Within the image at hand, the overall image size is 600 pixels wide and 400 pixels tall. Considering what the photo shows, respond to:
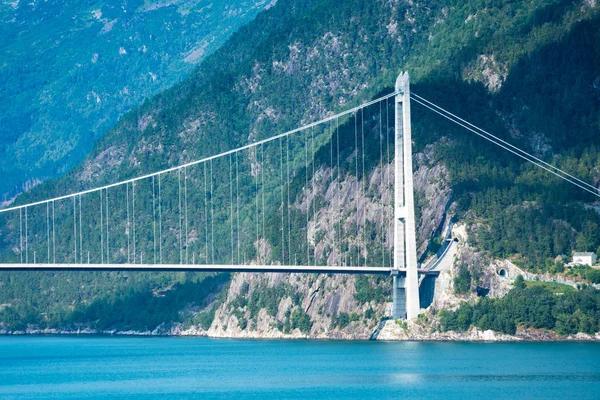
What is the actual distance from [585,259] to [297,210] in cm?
4018

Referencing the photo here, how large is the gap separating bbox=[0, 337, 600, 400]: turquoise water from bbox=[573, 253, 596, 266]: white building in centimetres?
1090

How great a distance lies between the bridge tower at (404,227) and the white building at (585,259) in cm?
1204

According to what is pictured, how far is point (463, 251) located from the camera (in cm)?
12850

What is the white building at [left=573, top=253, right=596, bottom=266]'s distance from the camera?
124300 mm

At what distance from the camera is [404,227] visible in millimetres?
121750

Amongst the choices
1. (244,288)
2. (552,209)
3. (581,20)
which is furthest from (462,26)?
(552,209)

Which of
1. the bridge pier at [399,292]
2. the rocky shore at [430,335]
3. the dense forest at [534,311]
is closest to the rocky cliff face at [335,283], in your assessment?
the rocky shore at [430,335]

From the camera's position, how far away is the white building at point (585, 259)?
124 m

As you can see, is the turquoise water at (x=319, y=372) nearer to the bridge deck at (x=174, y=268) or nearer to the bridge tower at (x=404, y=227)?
the bridge tower at (x=404, y=227)

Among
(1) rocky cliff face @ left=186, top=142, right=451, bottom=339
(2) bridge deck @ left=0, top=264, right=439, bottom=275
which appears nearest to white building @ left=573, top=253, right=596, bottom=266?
(2) bridge deck @ left=0, top=264, right=439, bottom=275

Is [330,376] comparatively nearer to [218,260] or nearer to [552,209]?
[552,209]

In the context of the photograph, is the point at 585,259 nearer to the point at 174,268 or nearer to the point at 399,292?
the point at 399,292

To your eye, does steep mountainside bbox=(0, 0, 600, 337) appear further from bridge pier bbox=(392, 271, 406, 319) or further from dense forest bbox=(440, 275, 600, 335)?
bridge pier bbox=(392, 271, 406, 319)

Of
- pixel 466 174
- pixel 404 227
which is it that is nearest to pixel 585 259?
pixel 404 227
